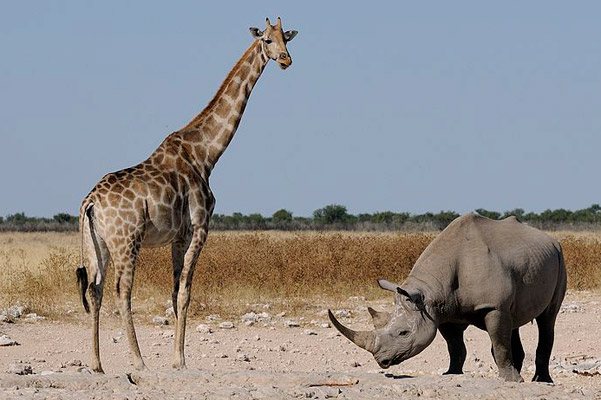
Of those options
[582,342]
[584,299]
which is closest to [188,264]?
[582,342]

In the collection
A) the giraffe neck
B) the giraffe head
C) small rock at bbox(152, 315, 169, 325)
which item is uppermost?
the giraffe head

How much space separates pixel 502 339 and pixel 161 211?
3.20 meters

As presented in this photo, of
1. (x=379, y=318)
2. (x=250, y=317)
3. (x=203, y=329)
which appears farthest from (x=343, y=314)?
(x=379, y=318)

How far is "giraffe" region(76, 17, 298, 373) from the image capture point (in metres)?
9.91

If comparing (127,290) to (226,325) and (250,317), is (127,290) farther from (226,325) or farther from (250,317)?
(250,317)

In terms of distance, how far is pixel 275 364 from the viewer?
12289 mm

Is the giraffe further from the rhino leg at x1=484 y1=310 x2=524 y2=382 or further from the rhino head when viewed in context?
the rhino leg at x1=484 y1=310 x2=524 y2=382

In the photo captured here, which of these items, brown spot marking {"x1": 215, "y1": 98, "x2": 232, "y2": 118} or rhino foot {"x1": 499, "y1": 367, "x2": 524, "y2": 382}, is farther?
brown spot marking {"x1": 215, "y1": 98, "x2": 232, "y2": 118}

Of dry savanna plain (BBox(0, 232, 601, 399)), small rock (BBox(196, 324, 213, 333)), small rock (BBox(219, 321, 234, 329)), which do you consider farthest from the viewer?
small rock (BBox(219, 321, 234, 329))

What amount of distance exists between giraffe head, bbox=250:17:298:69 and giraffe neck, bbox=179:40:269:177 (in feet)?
0.22

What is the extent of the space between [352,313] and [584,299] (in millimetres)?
4055

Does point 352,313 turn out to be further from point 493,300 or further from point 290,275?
point 493,300

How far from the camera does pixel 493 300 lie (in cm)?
918

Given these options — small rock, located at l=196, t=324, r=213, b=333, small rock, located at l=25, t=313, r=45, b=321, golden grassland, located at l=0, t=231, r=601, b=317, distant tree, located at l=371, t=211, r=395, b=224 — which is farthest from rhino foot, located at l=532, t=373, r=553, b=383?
distant tree, located at l=371, t=211, r=395, b=224
